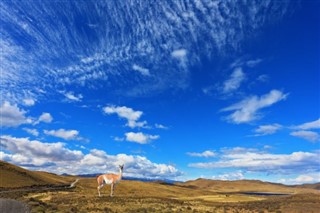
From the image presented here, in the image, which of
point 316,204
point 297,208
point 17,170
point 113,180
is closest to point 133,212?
point 113,180

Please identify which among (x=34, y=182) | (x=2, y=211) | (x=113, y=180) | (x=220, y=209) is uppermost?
(x=34, y=182)

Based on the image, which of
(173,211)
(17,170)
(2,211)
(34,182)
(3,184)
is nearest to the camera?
(2,211)

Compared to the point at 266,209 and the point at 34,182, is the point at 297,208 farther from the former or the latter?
the point at 34,182

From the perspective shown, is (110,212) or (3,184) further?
(3,184)

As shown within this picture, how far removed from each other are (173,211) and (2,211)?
621 inches

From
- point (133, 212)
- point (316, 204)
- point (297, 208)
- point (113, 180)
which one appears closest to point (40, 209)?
point (133, 212)

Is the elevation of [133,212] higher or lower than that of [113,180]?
lower

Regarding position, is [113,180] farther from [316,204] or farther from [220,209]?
[316,204]

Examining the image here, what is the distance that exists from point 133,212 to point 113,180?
582 inches

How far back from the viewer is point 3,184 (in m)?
82.8

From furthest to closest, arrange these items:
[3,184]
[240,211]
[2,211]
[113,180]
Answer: [3,184]
[113,180]
[240,211]
[2,211]

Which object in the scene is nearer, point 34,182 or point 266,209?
point 266,209

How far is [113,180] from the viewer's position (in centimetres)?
4741

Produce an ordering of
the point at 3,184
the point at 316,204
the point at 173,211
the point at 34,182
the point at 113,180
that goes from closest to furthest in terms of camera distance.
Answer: the point at 173,211
the point at 316,204
the point at 113,180
the point at 3,184
the point at 34,182
